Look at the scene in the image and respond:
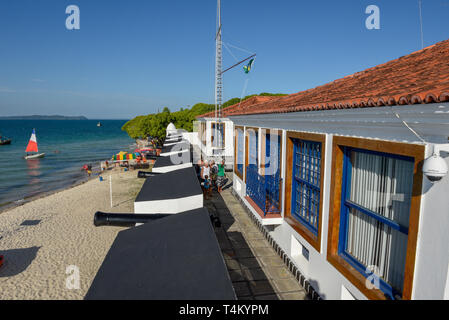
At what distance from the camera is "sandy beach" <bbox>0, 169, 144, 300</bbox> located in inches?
312

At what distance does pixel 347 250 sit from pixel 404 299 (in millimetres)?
1441

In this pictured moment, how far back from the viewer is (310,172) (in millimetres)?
5949

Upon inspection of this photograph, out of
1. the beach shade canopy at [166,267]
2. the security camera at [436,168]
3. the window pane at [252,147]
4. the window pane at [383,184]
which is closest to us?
the security camera at [436,168]

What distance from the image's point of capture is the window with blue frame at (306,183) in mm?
5711

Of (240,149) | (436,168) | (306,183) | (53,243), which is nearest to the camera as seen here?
(436,168)

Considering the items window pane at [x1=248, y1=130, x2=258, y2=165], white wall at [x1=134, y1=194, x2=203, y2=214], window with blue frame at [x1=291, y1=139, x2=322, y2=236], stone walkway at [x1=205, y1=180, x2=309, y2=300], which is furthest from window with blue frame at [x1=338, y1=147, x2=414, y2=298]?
window pane at [x1=248, y1=130, x2=258, y2=165]

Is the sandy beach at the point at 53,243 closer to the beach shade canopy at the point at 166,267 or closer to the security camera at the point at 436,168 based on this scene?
the beach shade canopy at the point at 166,267

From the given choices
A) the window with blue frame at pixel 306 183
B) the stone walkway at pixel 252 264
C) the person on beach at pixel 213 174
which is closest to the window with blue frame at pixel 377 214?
the window with blue frame at pixel 306 183

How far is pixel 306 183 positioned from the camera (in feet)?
19.9

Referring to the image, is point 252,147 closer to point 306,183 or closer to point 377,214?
point 306,183

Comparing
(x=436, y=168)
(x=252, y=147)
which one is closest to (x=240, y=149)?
(x=252, y=147)

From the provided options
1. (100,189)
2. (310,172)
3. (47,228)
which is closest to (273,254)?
(310,172)

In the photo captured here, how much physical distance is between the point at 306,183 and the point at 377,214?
2.18 meters

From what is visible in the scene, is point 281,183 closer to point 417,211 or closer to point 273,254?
point 273,254
